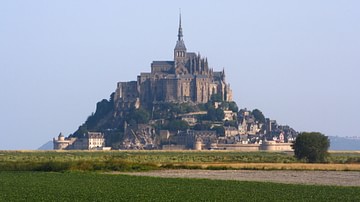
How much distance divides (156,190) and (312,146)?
4636cm

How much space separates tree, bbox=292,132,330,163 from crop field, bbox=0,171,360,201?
37.8 meters

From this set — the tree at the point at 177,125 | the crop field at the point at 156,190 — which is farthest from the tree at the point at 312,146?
the tree at the point at 177,125

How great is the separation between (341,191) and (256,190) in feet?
12.0

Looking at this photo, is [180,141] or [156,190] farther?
[180,141]

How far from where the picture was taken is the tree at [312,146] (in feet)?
269

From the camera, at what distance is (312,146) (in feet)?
269

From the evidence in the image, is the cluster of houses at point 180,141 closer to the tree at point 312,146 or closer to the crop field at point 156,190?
the tree at point 312,146

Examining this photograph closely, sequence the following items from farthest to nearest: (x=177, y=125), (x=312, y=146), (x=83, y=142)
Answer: (x=83, y=142)
(x=177, y=125)
(x=312, y=146)

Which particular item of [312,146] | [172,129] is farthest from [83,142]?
[312,146]

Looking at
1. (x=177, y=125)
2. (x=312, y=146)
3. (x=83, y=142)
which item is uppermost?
(x=177, y=125)

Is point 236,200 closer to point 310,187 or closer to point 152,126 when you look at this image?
point 310,187

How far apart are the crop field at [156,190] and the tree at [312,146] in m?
37.8

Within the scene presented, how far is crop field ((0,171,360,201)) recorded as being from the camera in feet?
110

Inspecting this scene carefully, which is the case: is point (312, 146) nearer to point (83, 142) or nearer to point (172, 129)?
point (172, 129)
